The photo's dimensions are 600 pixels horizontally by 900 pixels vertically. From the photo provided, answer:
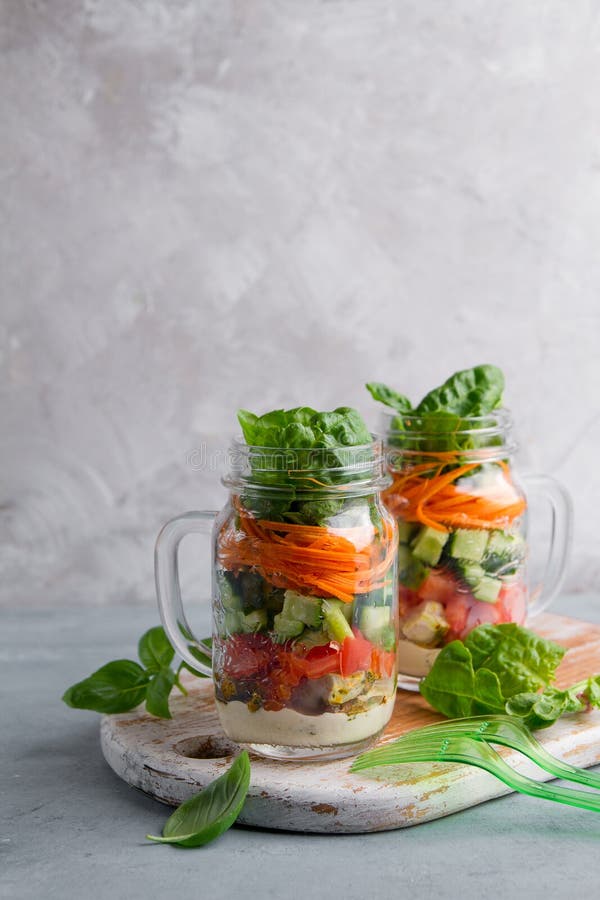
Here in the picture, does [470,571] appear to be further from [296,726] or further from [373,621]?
[296,726]

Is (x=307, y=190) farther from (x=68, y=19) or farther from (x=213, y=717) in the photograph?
(x=213, y=717)

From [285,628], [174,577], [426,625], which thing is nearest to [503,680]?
[426,625]

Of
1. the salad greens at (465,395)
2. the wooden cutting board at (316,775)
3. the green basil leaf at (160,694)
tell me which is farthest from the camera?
the salad greens at (465,395)

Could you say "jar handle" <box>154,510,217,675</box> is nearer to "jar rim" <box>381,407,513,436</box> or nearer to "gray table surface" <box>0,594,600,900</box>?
"gray table surface" <box>0,594,600,900</box>

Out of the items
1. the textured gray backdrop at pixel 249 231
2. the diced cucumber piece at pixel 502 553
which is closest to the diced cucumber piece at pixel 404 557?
the diced cucumber piece at pixel 502 553

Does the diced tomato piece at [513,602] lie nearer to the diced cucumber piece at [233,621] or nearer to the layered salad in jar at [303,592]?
the layered salad in jar at [303,592]

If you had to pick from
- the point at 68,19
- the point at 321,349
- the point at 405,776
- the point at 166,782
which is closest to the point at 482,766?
the point at 405,776
